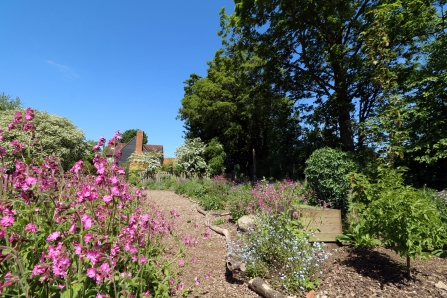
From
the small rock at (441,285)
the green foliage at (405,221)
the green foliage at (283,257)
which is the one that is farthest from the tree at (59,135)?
the small rock at (441,285)

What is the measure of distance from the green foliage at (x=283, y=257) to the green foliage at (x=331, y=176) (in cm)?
240

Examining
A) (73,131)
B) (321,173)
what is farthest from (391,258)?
(73,131)

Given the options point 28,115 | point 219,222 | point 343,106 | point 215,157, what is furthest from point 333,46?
point 215,157

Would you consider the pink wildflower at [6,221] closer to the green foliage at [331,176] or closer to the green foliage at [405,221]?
the green foliage at [405,221]

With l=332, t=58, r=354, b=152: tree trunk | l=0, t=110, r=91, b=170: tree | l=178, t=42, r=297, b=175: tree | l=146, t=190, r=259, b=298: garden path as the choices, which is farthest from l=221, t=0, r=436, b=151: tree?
l=0, t=110, r=91, b=170: tree

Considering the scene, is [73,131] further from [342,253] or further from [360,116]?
[342,253]

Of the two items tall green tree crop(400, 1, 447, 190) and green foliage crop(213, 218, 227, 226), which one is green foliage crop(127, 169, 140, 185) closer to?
green foliage crop(213, 218, 227, 226)

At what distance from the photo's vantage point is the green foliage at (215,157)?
19.7m

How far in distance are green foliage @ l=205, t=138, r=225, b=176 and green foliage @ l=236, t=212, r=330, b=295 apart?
15.7 meters

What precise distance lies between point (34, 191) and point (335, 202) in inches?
229

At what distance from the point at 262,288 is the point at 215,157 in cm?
1705

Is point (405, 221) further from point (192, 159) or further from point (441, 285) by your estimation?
point (192, 159)

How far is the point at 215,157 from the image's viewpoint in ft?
65.6

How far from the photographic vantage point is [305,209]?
Answer: 466 centimetres
